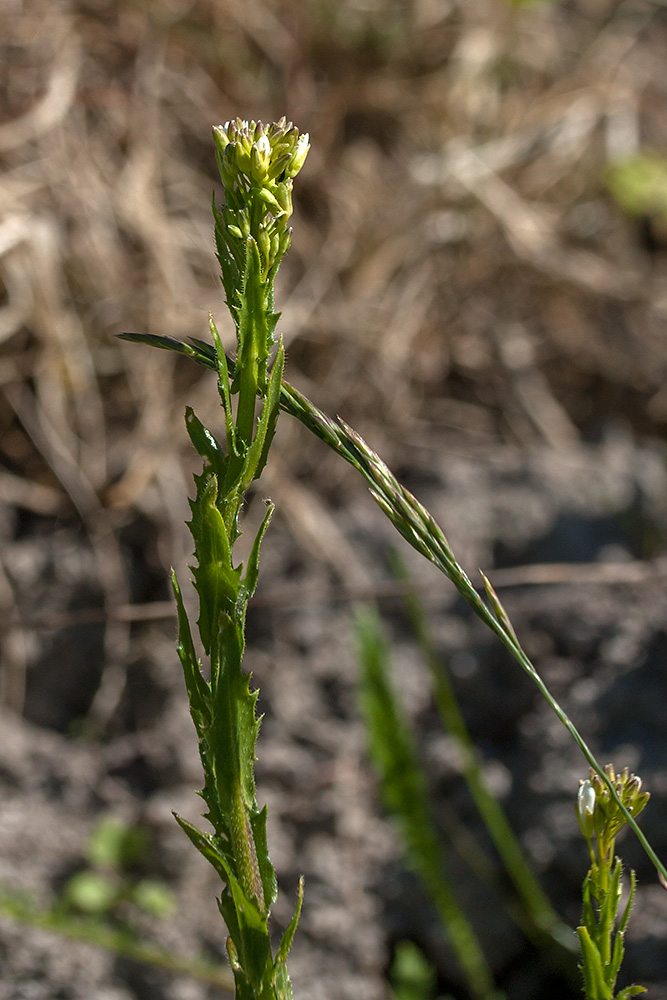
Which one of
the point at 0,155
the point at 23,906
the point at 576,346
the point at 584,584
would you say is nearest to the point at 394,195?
the point at 576,346

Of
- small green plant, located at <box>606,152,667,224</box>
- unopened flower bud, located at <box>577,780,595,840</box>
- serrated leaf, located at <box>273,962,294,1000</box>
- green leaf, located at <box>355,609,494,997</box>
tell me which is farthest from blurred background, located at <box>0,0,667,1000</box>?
serrated leaf, located at <box>273,962,294,1000</box>

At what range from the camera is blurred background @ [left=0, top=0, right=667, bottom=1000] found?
1.61m

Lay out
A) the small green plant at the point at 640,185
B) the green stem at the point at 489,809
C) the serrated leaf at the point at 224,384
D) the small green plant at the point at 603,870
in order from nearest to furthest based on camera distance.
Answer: the serrated leaf at the point at 224,384 < the small green plant at the point at 603,870 < the green stem at the point at 489,809 < the small green plant at the point at 640,185

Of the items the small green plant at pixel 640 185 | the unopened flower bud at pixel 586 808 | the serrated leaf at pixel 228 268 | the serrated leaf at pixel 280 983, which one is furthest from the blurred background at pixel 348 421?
the serrated leaf at pixel 228 268

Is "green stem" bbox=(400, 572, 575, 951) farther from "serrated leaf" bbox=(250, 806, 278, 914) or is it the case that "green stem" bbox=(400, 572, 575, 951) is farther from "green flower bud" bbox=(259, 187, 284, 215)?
"green flower bud" bbox=(259, 187, 284, 215)

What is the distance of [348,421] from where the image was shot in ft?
7.38

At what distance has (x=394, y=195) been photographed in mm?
2535

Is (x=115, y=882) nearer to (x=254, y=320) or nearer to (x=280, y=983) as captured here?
(x=280, y=983)

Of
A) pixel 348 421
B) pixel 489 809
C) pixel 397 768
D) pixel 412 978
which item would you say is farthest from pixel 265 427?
pixel 348 421

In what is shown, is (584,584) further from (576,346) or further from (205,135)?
(205,135)

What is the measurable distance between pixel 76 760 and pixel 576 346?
168cm

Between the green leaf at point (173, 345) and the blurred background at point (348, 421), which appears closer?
the green leaf at point (173, 345)

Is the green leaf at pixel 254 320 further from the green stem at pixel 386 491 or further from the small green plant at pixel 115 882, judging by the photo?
the small green plant at pixel 115 882

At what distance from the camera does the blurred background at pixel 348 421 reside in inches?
63.5
